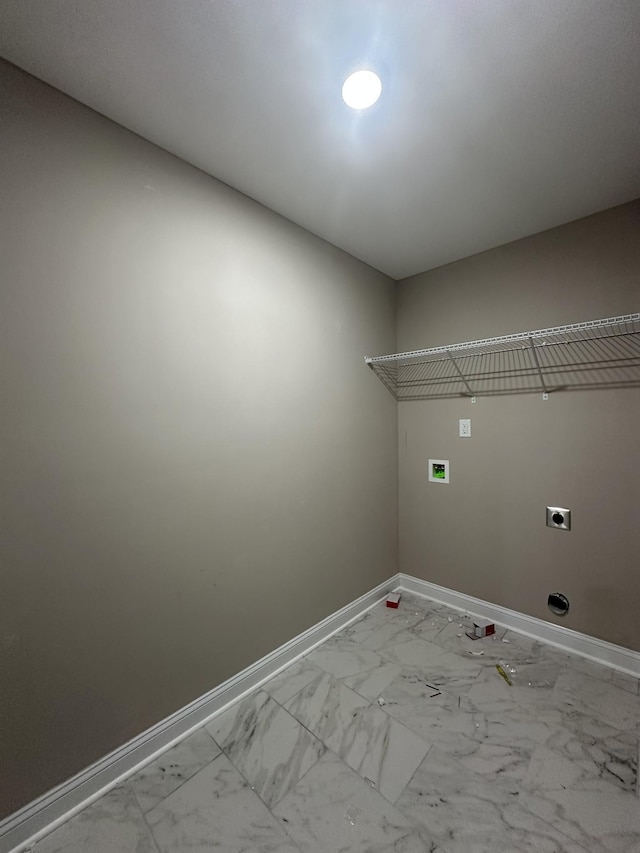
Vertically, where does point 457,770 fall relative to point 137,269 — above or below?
below

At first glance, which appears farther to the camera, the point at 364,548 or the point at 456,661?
the point at 364,548

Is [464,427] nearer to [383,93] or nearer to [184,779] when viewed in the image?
[383,93]

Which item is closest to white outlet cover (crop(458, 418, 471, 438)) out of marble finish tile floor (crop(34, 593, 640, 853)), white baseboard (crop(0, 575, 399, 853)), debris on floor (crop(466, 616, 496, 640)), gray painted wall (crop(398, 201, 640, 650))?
gray painted wall (crop(398, 201, 640, 650))

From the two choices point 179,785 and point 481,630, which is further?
point 481,630

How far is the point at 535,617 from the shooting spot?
2107 millimetres

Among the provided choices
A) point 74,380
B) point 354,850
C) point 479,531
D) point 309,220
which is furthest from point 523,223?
point 354,850

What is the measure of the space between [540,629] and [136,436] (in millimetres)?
2469

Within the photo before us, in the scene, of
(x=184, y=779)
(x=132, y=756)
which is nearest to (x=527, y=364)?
(x=184, y=779)

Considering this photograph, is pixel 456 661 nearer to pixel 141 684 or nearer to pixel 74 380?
pixel 141 684

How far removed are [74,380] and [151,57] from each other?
107 centimetres

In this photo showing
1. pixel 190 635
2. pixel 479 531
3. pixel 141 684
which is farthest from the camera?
pixel 479 531

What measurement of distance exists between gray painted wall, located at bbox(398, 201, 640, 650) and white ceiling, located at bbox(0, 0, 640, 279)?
0.41 metres

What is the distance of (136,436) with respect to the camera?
1.37 m

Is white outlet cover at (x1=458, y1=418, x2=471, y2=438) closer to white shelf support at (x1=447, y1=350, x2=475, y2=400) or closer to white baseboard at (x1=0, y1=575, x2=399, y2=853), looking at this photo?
white shelf support at (x1=447, y1=350, x2=475, y2=400)
